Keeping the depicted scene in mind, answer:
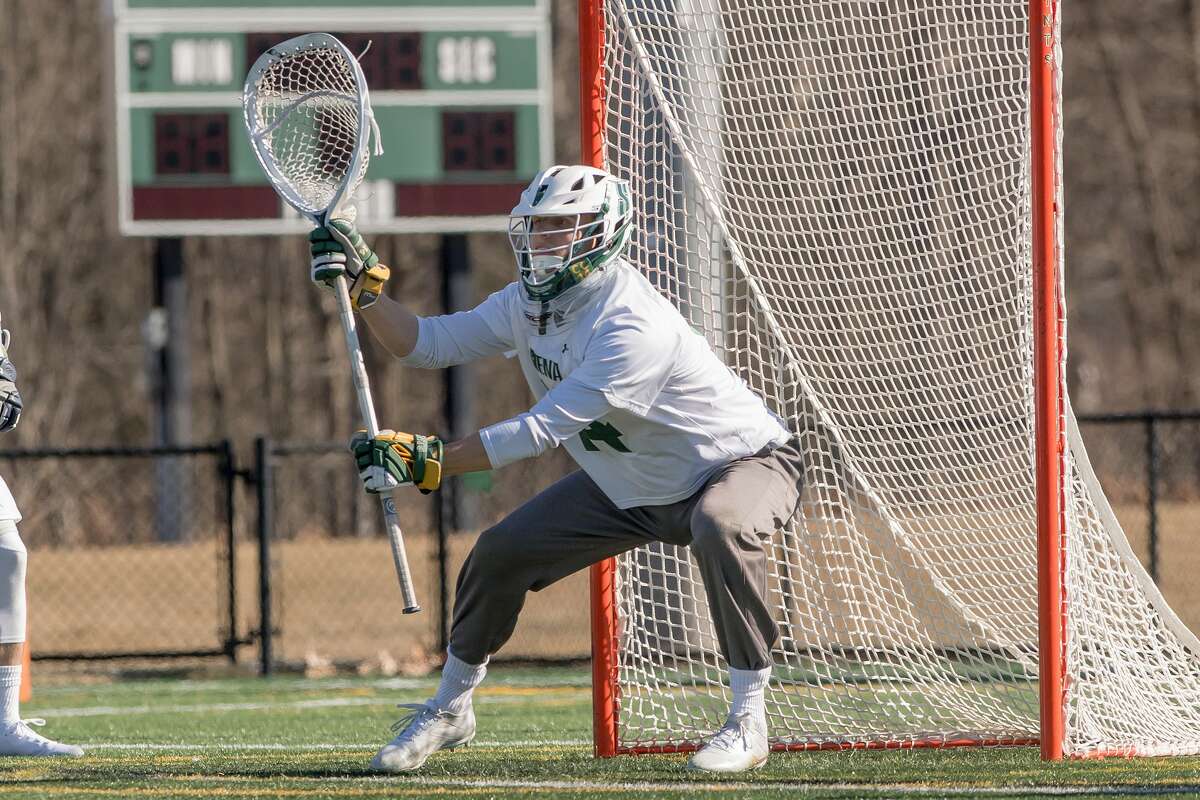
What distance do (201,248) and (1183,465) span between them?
42.9 ft

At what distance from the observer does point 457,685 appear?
19.2ft

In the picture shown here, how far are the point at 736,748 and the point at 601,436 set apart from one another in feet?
3.10

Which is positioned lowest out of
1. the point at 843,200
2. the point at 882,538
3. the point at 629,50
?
the point at 882,538

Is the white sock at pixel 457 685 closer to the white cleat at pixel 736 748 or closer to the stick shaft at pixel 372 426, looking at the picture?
the stick shaft at pixel 372 426

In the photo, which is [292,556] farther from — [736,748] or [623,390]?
[623,390]

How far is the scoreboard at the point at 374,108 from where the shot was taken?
1423cm

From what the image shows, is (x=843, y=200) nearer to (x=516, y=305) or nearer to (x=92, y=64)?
(x=516, y=305)

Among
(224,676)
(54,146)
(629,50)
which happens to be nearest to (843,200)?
(629,50)

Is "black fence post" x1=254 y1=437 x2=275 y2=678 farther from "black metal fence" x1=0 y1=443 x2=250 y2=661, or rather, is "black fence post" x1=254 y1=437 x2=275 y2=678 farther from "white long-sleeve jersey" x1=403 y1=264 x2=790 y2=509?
"white long-sleeve jersey" x1=403 y1=264 x2=790 y2=509

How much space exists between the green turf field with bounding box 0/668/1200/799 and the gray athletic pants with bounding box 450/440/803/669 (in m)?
0.41

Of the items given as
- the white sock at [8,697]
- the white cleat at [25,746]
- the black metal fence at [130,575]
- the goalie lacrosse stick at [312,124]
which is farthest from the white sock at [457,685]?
the black metal fence at [130,575]

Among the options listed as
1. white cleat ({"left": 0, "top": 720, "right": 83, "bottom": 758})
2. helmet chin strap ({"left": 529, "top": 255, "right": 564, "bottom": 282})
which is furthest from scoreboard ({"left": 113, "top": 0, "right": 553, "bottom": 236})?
helmet chin strap ({"left": 529, "top": 255, "right": 564, "bottom": 282})

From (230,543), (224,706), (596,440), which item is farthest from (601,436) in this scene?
(230,543)

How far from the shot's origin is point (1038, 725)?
639 cm
